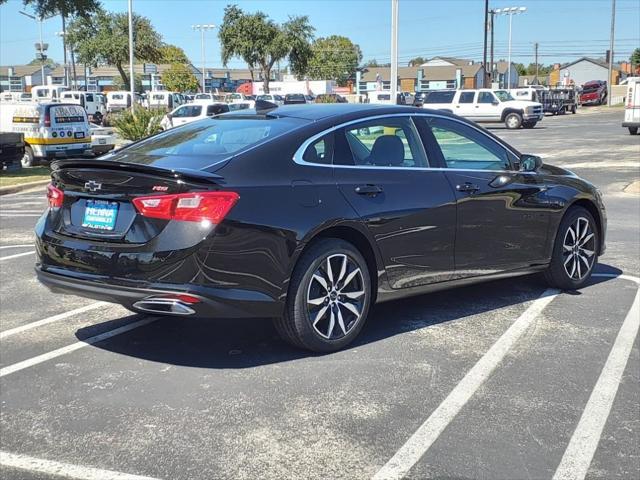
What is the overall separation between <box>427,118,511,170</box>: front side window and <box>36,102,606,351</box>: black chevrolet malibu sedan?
1 cm

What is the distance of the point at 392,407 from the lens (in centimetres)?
401

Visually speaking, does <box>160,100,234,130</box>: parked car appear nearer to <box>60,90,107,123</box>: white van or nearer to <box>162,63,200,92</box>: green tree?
<box>60,90,107,123</box>: white van

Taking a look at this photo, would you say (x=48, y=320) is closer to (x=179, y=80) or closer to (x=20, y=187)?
(x=20, y=187)

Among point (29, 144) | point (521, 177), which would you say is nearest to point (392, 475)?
point (521, 177)

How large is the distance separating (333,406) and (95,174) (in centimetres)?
201

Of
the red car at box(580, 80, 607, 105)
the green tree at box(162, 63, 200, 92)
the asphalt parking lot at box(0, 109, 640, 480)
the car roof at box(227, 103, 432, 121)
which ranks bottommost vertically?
the asphalt parking lot at box(0, 109, 640, 480)

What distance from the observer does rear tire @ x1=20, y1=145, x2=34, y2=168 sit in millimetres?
20156

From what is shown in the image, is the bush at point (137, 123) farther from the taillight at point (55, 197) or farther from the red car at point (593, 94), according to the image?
the red car at point (593, 94)

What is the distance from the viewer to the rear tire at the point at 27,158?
2016 cm

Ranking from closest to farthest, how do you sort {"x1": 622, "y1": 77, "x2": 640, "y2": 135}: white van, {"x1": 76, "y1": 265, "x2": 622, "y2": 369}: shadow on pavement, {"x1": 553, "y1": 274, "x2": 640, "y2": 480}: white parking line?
{"x1": 553, "y1": 274, "x2": 640, "y2": 480}: white parking line → {"x1": 76, "y1": 265, "x2": 622, "y2": 369}: shadow on pavement → {"x1": 622, "y1": 77, "x2": 640, "y2": 135}: white van

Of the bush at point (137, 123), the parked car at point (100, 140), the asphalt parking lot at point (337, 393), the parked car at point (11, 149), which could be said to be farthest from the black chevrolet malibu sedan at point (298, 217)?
the bush at point (137, 123)

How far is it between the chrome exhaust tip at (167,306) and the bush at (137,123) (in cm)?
Answer: 1910

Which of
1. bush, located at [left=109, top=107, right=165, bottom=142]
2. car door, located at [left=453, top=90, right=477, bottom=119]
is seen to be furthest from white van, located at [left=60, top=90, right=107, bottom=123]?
bush, located at [left=109, top=107, right=165, bottom=142]

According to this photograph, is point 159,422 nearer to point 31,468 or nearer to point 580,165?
point 31,468
